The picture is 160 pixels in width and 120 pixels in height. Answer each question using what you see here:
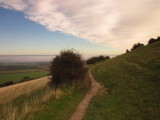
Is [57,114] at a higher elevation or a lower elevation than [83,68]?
lower

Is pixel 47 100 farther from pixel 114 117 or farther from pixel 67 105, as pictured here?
pixel 114 117

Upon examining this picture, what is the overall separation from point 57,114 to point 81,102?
9.57ft

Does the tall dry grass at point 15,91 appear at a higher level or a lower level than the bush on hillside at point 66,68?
lower

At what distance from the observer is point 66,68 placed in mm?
15578

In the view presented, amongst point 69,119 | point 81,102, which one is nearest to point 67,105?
point 81,102

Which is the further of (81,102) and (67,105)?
(81,102)

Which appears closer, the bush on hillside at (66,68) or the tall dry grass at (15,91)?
the tall dry grass at (15,91)

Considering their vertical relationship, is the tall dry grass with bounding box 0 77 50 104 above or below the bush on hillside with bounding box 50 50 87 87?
below

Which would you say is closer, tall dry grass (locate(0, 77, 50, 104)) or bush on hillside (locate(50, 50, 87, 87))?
tall dry grass (locate(0, 77, 50, 104))

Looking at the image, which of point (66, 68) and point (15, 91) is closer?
point (66, 68)

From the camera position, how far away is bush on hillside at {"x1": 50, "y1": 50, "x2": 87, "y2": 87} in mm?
15414

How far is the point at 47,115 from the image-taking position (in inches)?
308

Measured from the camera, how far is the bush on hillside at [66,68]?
1541cm

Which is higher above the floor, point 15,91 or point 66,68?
point 66,68
